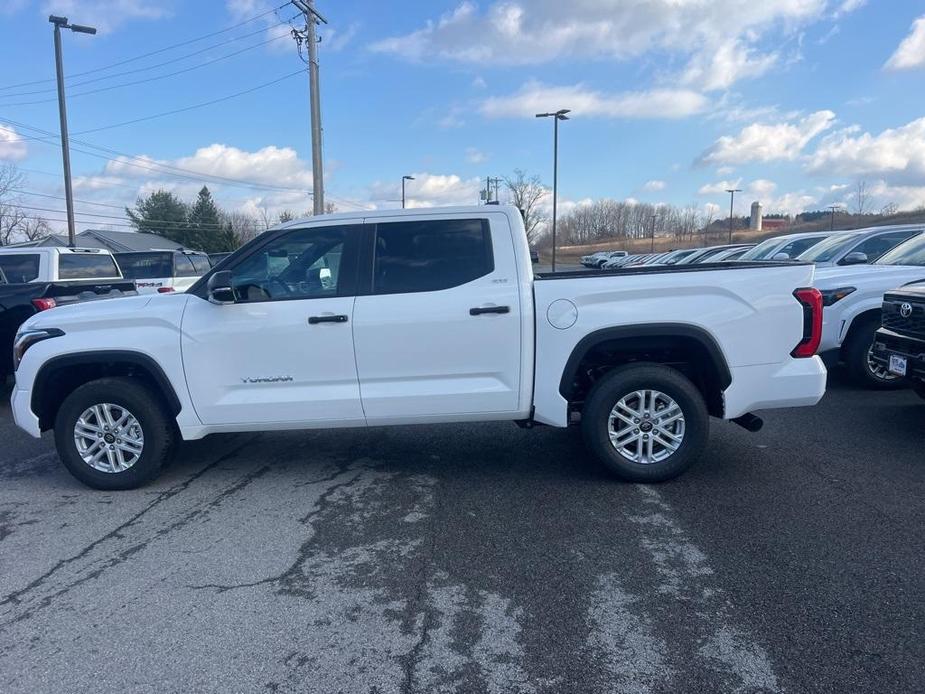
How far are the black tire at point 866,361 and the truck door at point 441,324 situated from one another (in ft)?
16.5

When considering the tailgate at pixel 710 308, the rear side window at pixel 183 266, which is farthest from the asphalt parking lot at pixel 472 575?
the rear side window at pixel 183 266

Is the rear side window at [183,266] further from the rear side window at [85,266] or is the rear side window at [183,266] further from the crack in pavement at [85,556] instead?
the crack in pavement at [85,556]

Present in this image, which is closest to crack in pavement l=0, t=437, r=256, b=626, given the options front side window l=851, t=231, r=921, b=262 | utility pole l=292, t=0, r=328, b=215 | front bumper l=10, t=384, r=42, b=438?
front bumper l=10, t=384, r=42, b=438

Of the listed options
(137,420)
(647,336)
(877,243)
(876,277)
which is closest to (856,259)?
(876,277)

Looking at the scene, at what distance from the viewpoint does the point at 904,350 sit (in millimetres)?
6203

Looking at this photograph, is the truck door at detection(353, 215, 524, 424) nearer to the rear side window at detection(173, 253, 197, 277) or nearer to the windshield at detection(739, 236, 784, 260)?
the windshield at detection(739, 236, 784, 260)

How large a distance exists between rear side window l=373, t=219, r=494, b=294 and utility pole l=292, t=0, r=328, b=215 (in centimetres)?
1656

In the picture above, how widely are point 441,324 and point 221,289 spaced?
156 centimetres

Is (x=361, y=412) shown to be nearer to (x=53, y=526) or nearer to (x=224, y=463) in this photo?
(x=224, y=463)

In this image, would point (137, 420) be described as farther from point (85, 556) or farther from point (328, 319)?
point (328, 319)

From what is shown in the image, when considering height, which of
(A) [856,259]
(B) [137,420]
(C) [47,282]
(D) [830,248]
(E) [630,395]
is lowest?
(B) [137,420]

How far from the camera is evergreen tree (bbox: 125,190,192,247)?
7109 centimetres

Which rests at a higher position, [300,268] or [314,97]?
[314,97]

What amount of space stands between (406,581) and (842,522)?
2.70 m
